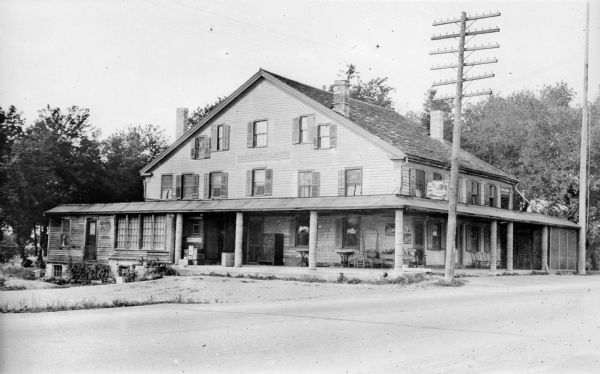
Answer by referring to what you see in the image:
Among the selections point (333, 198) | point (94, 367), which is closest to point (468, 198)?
point (333, 198)

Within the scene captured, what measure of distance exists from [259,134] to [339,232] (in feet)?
21.6

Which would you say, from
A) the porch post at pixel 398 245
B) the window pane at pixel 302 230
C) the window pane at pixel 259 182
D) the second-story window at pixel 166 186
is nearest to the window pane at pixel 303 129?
the window pane at pixel 259 182

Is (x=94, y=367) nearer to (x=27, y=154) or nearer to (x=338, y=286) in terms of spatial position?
(x=338, y=286)

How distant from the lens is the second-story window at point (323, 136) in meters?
31.4

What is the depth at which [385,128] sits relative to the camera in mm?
32906

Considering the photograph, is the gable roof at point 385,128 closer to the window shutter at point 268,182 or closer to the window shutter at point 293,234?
the window shutter at point 268,182

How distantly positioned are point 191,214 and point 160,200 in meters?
Answer: 3.82

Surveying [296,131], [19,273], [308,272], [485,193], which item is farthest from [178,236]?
[485,193]

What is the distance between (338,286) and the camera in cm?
2286

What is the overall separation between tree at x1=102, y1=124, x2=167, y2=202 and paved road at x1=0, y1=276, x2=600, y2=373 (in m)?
29.4

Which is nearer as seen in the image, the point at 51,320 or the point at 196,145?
the point at 51,320

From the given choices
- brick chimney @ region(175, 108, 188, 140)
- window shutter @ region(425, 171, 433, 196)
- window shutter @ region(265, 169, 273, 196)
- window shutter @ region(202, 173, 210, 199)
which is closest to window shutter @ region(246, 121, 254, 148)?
window shutter @ region(265, 169, 273, 196)

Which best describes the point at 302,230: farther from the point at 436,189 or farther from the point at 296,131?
the point at 436,189

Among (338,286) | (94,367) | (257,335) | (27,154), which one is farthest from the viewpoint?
(27,154)
